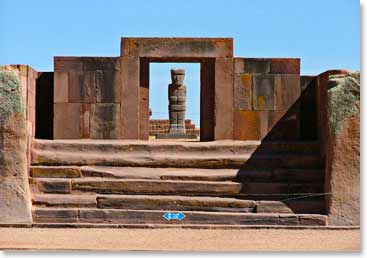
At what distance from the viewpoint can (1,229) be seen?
14.0 meters

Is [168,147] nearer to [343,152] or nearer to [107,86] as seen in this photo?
[107,86]

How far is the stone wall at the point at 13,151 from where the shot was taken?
14492 mm

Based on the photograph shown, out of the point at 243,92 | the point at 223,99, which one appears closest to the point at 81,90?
the point at 223,99

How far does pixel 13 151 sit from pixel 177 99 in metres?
17.5

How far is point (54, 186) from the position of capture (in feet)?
49.2

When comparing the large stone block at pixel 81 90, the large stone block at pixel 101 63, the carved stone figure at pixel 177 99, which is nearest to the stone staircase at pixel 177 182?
the large stone block at pixel 81 90

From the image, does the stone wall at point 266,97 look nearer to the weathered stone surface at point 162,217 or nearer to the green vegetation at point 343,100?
the green vegetation at point 343,100

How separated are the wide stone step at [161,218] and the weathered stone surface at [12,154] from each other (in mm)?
354

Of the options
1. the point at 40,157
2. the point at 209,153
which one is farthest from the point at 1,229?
the point at 209,153

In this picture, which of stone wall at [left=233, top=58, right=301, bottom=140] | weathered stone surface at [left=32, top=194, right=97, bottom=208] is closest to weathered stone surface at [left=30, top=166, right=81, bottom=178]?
weathered stone surface at [left=32, top=194, right=97, bottom=208]

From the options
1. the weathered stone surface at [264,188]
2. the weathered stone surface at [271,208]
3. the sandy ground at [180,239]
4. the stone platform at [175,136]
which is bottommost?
the sandy ground at [180,239]

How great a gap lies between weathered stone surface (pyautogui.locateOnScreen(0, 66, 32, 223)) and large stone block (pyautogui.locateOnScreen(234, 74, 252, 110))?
3877 millimetres

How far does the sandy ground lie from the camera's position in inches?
484

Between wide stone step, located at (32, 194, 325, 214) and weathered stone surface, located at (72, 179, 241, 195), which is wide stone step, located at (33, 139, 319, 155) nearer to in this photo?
weathered stone surface, located at (72, 179, 241, 195)
